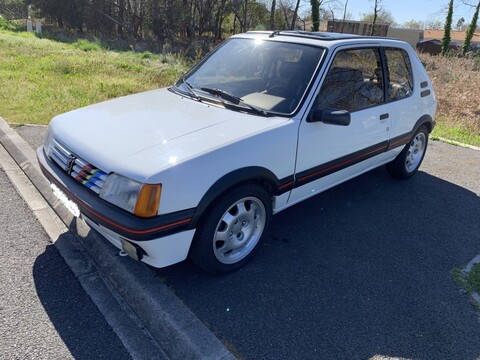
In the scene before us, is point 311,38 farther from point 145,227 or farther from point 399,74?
point 145,227

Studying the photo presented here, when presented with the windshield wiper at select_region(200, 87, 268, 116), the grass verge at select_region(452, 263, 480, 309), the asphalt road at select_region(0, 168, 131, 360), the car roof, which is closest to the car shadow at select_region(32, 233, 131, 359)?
the asphalt road at select_region(0, 168, 131, 360)

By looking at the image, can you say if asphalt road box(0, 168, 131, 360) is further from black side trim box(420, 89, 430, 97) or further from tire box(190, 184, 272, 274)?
black side trim box(420, 89, 430, 97)

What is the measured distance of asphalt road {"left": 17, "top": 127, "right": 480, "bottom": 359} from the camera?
236cm

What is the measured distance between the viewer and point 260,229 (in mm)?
3029

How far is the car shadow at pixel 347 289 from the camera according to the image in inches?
92.7

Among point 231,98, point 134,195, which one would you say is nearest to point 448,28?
point 231,98

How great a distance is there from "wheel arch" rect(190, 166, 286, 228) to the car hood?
0.23 m

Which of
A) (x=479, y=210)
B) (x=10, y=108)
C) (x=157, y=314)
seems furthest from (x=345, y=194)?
(x=10, y=108)

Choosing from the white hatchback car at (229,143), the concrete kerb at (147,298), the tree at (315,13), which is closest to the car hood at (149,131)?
the white hatchback car at (229,143)

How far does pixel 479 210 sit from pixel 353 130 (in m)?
2.01

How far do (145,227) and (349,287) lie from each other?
1.61 metres

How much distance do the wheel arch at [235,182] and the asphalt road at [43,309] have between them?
0.90 metres

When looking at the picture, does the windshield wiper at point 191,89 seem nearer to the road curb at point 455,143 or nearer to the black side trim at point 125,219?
the black side trim at point 125,219

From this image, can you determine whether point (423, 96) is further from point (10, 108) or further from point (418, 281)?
point (10, 108)
